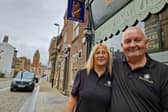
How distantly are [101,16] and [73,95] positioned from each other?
3.06 metres

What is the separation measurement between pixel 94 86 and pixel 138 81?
62 cm

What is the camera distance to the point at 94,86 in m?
2.07

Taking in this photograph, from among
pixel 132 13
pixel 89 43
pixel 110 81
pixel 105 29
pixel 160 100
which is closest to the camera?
pixel 160 100

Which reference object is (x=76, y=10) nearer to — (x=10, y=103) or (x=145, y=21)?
(x=145, y=21)

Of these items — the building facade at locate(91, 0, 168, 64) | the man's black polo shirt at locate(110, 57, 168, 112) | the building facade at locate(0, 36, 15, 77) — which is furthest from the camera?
the building facade at locate(0, 36, 15, 77)

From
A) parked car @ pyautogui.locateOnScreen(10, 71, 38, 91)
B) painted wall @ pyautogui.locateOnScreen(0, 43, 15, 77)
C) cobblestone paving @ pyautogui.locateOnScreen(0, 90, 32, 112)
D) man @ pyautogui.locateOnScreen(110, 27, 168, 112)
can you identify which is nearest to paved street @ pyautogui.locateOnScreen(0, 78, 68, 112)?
cobblestone paving @ pyautogui.locateOnScreen(0, 90, 32, 112)

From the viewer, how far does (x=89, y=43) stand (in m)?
6.45

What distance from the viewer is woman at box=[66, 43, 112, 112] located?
1949mm

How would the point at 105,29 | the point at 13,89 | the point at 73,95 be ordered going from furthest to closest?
the point at 13,89 → the point at 105,29 → the point at 73,95

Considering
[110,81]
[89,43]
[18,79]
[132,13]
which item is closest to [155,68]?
[110,81]

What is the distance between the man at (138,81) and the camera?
1434 mm

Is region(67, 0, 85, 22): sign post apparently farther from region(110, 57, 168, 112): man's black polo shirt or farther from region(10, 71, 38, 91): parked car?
region(10, 71, 38, 91): parked car

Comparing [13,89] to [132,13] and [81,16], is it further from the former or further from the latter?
[132,13]

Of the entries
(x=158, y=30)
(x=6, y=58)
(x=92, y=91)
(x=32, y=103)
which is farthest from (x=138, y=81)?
(x=6, y=58)
